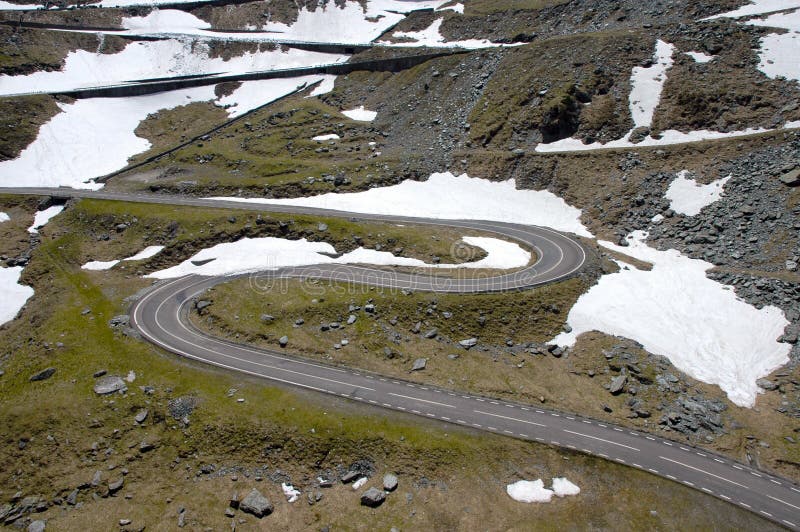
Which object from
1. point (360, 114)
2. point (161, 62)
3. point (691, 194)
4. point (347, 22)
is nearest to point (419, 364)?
point (691, 194)

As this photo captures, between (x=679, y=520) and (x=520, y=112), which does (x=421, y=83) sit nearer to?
(x=520, y=112)

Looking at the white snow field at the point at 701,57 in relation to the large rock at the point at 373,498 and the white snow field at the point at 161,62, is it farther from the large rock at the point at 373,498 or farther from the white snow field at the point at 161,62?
the large rock at the point at 373,498

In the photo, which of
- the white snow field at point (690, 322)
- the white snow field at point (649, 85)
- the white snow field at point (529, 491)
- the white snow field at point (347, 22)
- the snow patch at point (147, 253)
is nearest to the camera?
the white snow field at point (529, 491)

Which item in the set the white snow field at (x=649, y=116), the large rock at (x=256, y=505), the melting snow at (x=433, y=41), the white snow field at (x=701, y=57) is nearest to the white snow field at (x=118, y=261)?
the large rock at (x=256, y=505)

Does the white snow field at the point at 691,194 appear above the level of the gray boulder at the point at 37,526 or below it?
above

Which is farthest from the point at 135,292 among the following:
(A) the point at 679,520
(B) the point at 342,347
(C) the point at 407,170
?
(A) the point at 679,520
